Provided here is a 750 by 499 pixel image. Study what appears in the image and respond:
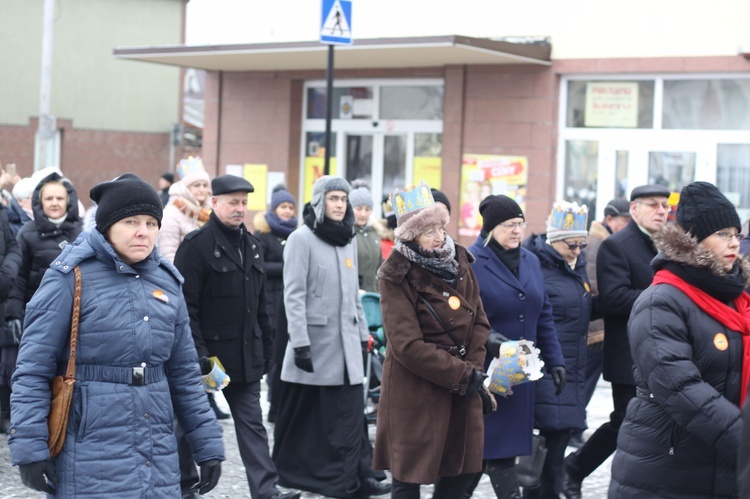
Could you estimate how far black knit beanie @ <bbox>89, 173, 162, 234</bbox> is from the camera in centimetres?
470

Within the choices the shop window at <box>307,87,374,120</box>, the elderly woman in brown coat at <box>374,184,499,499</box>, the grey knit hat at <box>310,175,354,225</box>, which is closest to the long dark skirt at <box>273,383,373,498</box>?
the grey knit hat at <box>310,175,354,225</box>

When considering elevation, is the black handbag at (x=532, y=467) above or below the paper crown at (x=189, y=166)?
below

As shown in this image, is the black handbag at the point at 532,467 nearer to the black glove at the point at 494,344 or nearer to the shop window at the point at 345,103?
Answer: the black glove at the point at 494,344

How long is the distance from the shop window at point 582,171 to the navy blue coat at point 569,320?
7852mm

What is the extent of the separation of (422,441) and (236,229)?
6.68ft

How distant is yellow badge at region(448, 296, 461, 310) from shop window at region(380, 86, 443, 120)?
34.1 feet

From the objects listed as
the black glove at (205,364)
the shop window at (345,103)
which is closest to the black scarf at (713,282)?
the black glove at (205,364)

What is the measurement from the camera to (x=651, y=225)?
766 centimetres

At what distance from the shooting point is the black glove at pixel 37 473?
437cm

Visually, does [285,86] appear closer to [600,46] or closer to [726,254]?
[600,46]

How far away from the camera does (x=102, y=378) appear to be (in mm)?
4559

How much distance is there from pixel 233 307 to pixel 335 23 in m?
4.18

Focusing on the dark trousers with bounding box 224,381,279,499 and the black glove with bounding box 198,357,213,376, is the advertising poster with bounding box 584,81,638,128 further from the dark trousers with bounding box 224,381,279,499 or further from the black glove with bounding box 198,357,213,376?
the black glove with bounding box 198,357,213,376

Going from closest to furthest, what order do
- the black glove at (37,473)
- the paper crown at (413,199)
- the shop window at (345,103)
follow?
the black glove at (37,473), the paper crown at (413,199), the shop window at (345,103)
